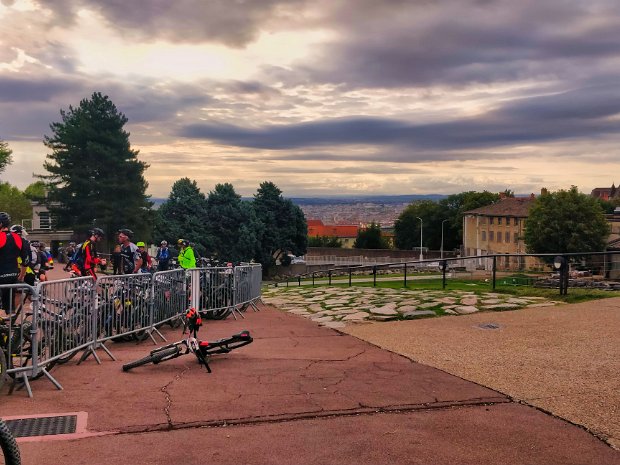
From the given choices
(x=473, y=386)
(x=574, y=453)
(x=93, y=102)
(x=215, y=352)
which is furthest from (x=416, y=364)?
(x=93, y=102)

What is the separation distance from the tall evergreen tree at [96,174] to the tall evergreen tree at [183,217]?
599cm

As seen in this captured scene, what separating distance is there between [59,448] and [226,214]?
68129 mm

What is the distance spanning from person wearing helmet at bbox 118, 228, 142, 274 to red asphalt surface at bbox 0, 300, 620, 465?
482 centimetres

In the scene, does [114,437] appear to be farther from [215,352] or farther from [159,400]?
[215,352]

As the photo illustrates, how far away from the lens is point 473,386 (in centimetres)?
694

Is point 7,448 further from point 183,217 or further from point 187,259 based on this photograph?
point 183,217

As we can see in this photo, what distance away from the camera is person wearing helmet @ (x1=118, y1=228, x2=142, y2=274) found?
43.2ft

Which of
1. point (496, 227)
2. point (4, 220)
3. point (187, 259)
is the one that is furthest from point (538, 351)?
point (496, 227)

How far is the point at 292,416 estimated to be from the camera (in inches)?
230

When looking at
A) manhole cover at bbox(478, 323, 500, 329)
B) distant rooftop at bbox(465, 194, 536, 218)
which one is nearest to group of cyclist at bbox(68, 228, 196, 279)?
manhole cover at bbox(478, 323, 500, 329)

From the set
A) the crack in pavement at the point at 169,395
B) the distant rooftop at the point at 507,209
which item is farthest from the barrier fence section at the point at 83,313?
the distant rooftop at the point at 507,209

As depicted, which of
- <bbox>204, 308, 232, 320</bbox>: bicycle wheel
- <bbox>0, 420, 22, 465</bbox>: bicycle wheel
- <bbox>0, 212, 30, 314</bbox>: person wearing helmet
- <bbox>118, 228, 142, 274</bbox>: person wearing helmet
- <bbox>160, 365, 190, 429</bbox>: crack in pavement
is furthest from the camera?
<bbox>204, 308, 232, 320</bbox>: bicycle wheel

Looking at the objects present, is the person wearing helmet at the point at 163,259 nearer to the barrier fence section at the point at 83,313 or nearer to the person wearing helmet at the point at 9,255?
the barrier fence section at the point at 83,313

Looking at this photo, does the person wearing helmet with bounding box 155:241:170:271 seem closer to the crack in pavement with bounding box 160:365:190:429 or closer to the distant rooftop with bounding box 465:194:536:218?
the crack in pavement with bounding box 160:365:190:429
